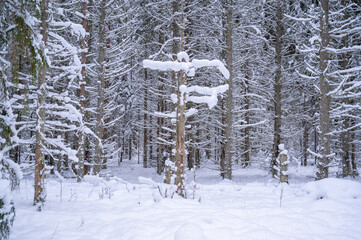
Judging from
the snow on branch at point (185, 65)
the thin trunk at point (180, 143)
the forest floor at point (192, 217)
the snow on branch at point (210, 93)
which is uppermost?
the snow on branch at point (185, 65)

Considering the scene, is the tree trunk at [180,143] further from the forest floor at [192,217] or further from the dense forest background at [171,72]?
the dense forest background at [171,72]

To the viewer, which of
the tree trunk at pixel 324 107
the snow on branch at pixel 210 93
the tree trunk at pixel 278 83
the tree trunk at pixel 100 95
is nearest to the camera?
the snow on branch at pixel 210 93

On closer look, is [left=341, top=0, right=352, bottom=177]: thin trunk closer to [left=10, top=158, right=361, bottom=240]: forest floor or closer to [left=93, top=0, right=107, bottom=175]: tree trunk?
[left=10, top=158, right=361, bottom=240]: forest floor

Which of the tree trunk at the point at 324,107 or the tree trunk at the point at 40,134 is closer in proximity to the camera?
the tree trunk at the point at 40,134

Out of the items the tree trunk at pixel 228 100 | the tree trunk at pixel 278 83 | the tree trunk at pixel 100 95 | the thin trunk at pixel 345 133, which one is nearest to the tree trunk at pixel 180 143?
the tree trunk at pixel 228 100

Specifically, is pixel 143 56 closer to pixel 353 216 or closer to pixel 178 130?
pixel 178 130

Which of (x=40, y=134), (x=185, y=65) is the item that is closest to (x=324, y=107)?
(x=185, y=65)

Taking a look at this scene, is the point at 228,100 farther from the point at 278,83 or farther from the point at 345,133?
the point at 345,133

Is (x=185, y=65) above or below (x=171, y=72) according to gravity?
below

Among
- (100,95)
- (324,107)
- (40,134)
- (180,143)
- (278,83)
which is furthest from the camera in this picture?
(278,83)

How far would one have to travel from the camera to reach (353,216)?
470 cm

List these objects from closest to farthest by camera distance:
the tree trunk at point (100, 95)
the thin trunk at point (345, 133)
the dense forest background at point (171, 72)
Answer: the dense forest background at point (171, 72) → the tree trunk at point (100, 95) → the thin trunk at point (345, 133)

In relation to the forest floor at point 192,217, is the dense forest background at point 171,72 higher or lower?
higher

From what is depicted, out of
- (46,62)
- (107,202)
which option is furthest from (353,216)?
(46,62)
